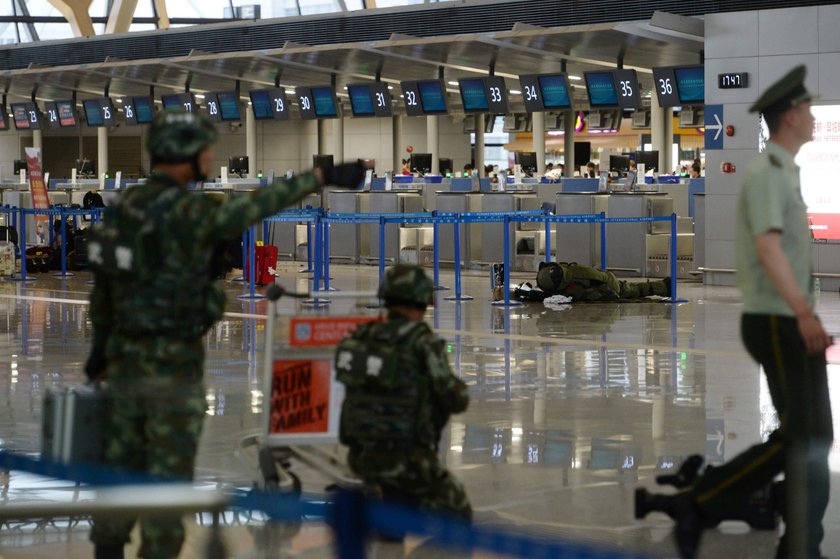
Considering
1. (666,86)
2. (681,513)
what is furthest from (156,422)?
(666,86)

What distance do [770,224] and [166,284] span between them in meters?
1.88

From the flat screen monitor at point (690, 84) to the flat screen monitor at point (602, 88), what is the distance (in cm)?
142

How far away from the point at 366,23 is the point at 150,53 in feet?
19.7

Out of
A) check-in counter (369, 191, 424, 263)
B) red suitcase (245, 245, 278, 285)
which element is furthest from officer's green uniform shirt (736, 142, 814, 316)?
check-in counter (369, 191, 424, 263)

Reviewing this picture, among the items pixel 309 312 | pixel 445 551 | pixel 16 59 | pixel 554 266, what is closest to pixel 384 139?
pixel 16 59

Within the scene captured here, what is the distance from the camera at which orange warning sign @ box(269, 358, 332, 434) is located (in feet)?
17.9

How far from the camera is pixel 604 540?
5.18m

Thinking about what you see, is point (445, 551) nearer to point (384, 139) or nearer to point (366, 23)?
point (366, 23)

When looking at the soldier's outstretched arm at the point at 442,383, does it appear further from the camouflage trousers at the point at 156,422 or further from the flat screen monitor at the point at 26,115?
the flat screen monitor at the point at 26,115

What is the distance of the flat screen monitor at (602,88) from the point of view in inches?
817

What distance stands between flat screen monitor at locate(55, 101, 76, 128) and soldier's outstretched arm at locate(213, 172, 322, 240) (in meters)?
29.3

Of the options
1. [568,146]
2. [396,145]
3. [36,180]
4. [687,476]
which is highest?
[396,145]

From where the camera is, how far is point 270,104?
26797 mm

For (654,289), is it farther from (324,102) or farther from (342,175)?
(342,175)
